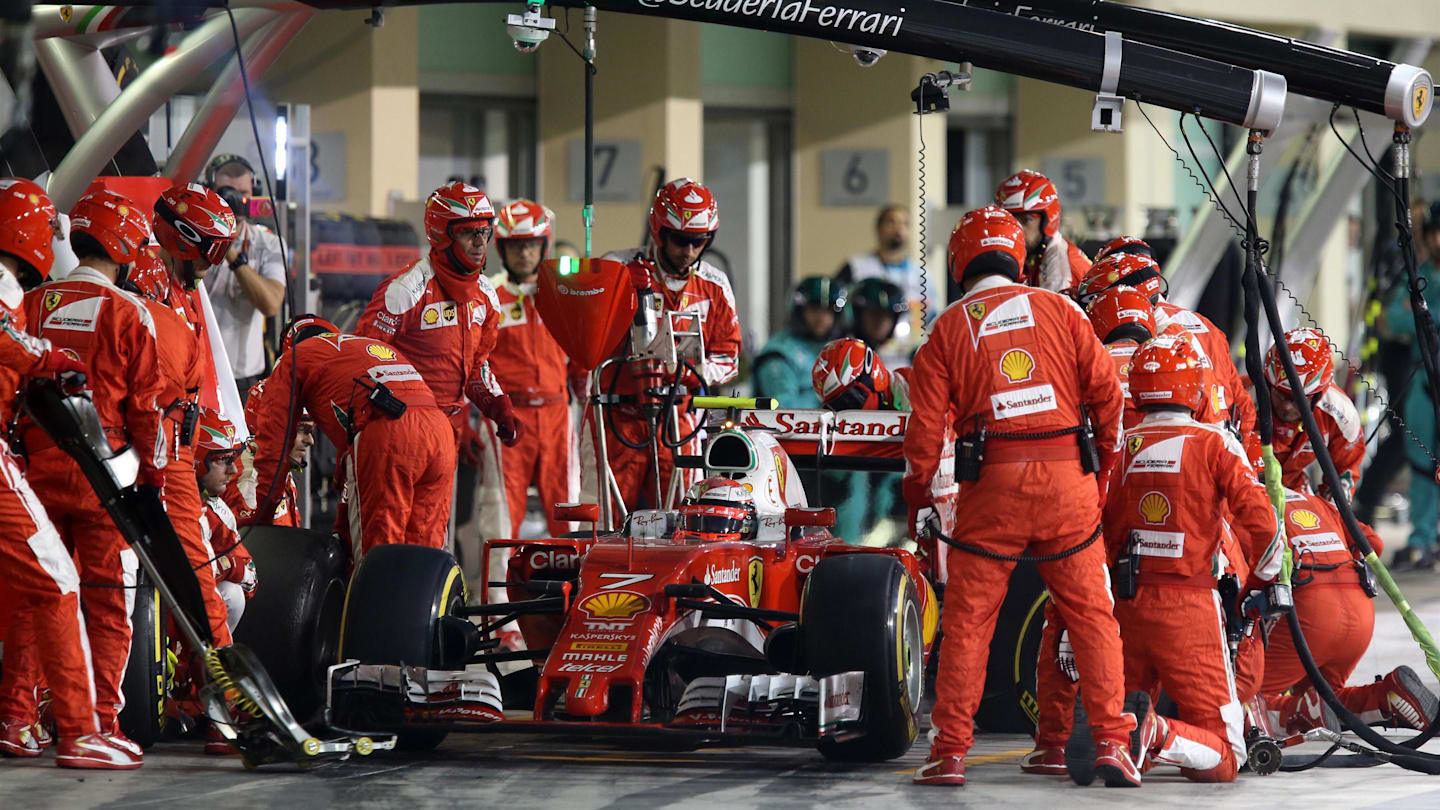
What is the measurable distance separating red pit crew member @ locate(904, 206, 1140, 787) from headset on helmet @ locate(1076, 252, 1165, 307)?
1470 mm

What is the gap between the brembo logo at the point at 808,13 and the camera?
22.6 feet

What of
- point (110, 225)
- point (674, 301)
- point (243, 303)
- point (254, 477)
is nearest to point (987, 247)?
point (674, 301)

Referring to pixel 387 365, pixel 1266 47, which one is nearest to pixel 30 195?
pixel 387 365

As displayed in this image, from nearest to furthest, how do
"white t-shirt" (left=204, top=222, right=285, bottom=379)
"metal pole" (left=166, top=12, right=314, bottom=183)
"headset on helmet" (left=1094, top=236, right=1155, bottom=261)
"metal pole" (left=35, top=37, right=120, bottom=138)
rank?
"headset on helmet" (left=1094, top=236, right=1155, bottom=261), "metal pole" (left=166, top=12, right=314, bottom=183), "metal pole" (left=35, top=37, right=120, bottom=138), "white t-shirt" (left=204, top=222, right=285, bottom=379)

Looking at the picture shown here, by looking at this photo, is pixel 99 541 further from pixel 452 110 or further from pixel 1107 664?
pixel 452 110

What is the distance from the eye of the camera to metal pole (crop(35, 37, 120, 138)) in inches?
368

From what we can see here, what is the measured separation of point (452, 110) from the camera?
60.5 feet

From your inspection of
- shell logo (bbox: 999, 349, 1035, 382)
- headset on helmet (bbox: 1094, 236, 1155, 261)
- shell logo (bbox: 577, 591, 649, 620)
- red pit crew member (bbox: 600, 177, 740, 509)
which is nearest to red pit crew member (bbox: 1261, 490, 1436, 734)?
headset on helmet (bbox: 1094, 236, 1155, 261)

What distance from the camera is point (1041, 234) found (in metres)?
8.95

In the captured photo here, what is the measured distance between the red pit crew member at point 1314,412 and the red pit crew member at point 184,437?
14.1ft

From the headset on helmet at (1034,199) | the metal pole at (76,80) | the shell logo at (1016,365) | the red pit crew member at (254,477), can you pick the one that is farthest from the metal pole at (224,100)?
the shell logo at (1016,365)

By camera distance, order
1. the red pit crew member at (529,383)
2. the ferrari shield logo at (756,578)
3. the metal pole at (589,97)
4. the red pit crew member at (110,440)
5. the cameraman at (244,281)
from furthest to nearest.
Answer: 1. the red pit crew member at (529,383)
2. the cameraman at (244,281)
3. the metal pole at (589,97)
4. the ferrari shield logo at (756,578)
5. the red pit crew member at (110,440)

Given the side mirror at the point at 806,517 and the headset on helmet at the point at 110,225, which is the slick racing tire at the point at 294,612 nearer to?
the headset on helmet at the point at 110,225

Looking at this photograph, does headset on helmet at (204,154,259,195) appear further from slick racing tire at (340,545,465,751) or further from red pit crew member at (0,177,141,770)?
slick racing tire at (340,545,465,751)
